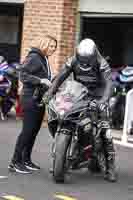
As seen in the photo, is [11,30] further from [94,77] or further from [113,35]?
[94,77]

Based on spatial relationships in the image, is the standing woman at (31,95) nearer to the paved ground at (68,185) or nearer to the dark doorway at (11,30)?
the paved ground at (68,185)

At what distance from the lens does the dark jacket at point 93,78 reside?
848 centimetres

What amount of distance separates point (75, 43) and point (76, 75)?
6280mm

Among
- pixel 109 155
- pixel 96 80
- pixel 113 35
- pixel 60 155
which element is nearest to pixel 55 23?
pixel 113 35

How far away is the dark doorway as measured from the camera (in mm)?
16250

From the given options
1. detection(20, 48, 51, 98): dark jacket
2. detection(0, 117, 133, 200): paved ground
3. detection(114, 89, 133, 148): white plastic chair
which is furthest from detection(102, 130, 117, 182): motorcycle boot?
detection(114, 89, 133, 148): white plastic chair

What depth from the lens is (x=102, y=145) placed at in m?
8.64

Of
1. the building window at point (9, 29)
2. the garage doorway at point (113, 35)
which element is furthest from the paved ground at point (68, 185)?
the building window at point (9, 29)

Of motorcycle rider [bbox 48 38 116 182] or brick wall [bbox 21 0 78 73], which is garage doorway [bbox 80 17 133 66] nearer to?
brick wall [bbox 21 0 78 73]

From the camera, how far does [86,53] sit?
8.37 meters

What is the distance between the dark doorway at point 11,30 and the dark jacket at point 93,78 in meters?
Answer: 7.72

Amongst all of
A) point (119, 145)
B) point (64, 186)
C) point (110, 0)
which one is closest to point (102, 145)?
point (64, 186)

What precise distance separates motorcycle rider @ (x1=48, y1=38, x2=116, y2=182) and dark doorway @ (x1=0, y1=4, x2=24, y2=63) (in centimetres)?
775

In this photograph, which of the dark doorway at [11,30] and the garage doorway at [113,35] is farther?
the dark doorway at [11,30]
